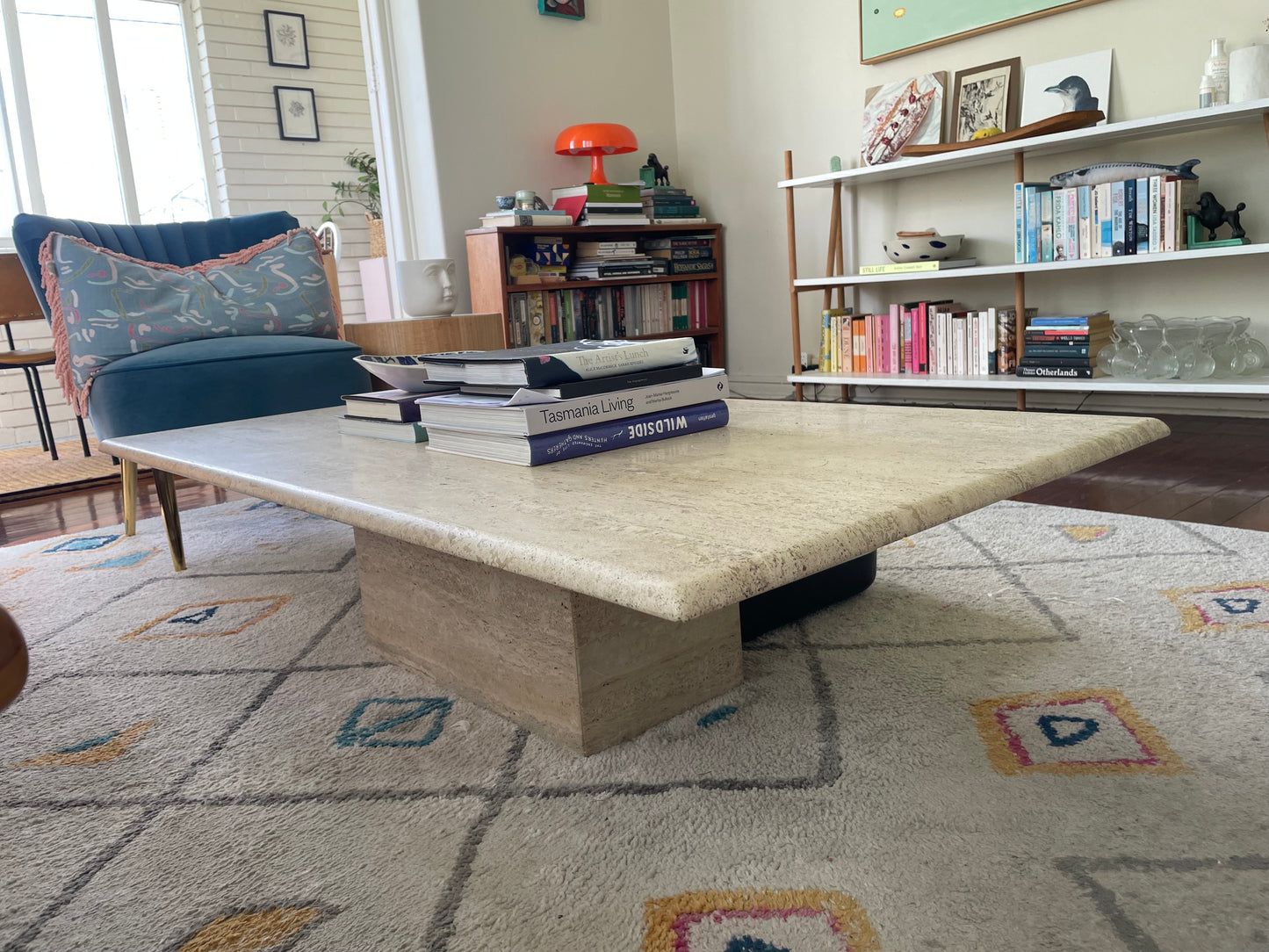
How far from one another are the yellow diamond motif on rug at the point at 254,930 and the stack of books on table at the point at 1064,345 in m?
2.73

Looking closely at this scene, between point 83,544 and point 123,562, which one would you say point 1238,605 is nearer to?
point 123,562

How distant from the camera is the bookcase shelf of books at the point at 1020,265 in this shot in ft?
8.24

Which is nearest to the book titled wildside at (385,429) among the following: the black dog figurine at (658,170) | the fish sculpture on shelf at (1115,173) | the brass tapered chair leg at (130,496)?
the brass tapered chair leg at (130,496)

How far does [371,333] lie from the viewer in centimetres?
285

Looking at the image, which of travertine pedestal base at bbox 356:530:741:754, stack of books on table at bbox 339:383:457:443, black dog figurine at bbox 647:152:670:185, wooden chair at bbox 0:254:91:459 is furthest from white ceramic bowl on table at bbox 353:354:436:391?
black dog figurine at bbox 647:152:670:185

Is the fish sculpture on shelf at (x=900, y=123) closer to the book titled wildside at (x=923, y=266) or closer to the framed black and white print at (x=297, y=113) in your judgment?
the book titled wildside at (x=923, y=266)

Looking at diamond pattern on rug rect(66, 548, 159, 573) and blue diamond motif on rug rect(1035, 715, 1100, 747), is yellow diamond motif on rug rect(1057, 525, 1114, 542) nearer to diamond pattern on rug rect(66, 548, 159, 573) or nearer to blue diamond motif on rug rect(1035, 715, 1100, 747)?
blue diamond motif on rug rect(1035, 715, 1100, 747)

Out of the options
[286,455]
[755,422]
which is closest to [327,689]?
Result: [286,455]

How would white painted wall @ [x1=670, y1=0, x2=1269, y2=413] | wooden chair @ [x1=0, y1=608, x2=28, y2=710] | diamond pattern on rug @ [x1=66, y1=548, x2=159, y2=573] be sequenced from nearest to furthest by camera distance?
wooden chair @ [x1=0, y1=608, x2=28, y2=710], diamond pattern on rug @ [x1=66, y1=548, x2=159, y2=573], white painted wall @ [x1=670, y1=0, x2=1269, y2=413]

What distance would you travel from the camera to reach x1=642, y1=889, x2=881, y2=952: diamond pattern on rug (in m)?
0.70

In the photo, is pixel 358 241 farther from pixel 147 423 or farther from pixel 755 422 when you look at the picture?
pixel 755 422

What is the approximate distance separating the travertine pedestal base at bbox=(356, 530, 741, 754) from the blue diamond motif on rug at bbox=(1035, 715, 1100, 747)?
1.16 ft

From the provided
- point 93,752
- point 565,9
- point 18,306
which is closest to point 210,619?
point 93,752

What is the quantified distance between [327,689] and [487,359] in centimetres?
51
